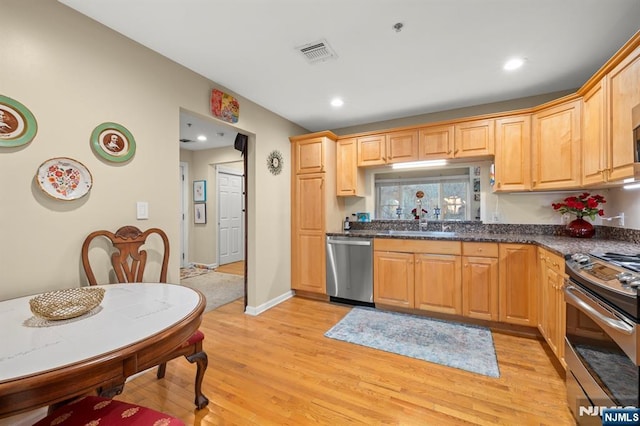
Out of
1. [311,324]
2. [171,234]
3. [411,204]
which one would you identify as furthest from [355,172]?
[171,234]

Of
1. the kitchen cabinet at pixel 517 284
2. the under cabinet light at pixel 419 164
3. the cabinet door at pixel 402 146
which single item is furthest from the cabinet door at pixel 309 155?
the kitchen cabinet at pixel 517 284

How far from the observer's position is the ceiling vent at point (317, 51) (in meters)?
2.17

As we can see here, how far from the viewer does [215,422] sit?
162cm

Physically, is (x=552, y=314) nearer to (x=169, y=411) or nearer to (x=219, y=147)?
(x=169, y=411)

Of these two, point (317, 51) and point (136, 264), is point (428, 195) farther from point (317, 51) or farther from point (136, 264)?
point (136, 264)

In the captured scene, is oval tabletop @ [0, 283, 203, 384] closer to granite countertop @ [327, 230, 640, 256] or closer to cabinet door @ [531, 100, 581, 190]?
granite countertop @ [327, 230, 640, 256]

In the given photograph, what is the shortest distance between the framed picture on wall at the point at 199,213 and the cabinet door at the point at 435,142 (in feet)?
15.2

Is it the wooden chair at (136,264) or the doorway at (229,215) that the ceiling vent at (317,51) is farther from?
the doorway at (229,215)

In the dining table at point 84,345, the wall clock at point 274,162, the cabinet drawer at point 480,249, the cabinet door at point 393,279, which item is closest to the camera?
the dining table at point 84,345

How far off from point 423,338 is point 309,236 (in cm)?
189

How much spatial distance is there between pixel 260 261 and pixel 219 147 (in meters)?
3.37

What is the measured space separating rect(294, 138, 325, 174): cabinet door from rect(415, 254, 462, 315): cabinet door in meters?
1.78

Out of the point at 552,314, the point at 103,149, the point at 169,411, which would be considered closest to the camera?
the point at 169,411

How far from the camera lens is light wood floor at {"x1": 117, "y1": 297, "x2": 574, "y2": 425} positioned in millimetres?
1657
